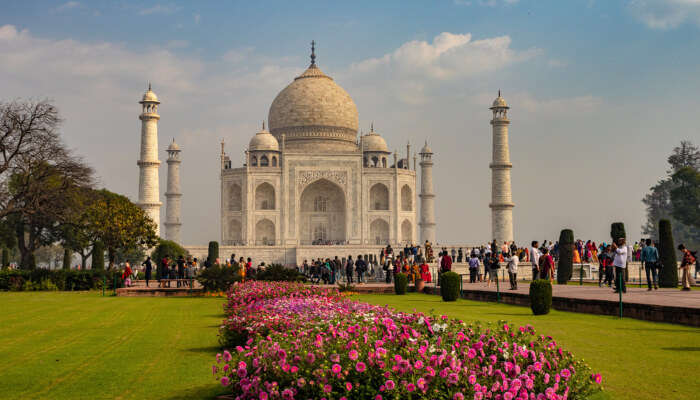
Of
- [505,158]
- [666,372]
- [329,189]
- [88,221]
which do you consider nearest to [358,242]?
[329,189]

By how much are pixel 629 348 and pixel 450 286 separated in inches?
298

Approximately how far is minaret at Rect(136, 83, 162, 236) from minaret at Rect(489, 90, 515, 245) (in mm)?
18551

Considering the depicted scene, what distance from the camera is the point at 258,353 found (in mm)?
5125

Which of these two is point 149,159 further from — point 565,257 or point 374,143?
point 565,257

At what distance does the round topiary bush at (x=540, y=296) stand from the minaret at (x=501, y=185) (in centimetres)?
2734

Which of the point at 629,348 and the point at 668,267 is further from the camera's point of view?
the point at 668,267

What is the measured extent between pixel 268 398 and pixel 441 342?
1242 mm

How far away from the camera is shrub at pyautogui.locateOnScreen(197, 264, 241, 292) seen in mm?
18625

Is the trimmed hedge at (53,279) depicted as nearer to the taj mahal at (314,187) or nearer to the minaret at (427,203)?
the taj mahal at (314,187)

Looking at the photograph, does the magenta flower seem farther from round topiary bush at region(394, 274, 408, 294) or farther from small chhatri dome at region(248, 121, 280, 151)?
small chhatri dome at region(248, 121, 280, 151)

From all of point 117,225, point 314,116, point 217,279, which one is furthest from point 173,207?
point 217,279

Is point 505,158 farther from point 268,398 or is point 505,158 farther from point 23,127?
point 268,398

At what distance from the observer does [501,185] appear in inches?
1524

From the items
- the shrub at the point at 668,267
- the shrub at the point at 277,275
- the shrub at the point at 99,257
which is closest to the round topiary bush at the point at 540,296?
the shrub at the point at 668,267
